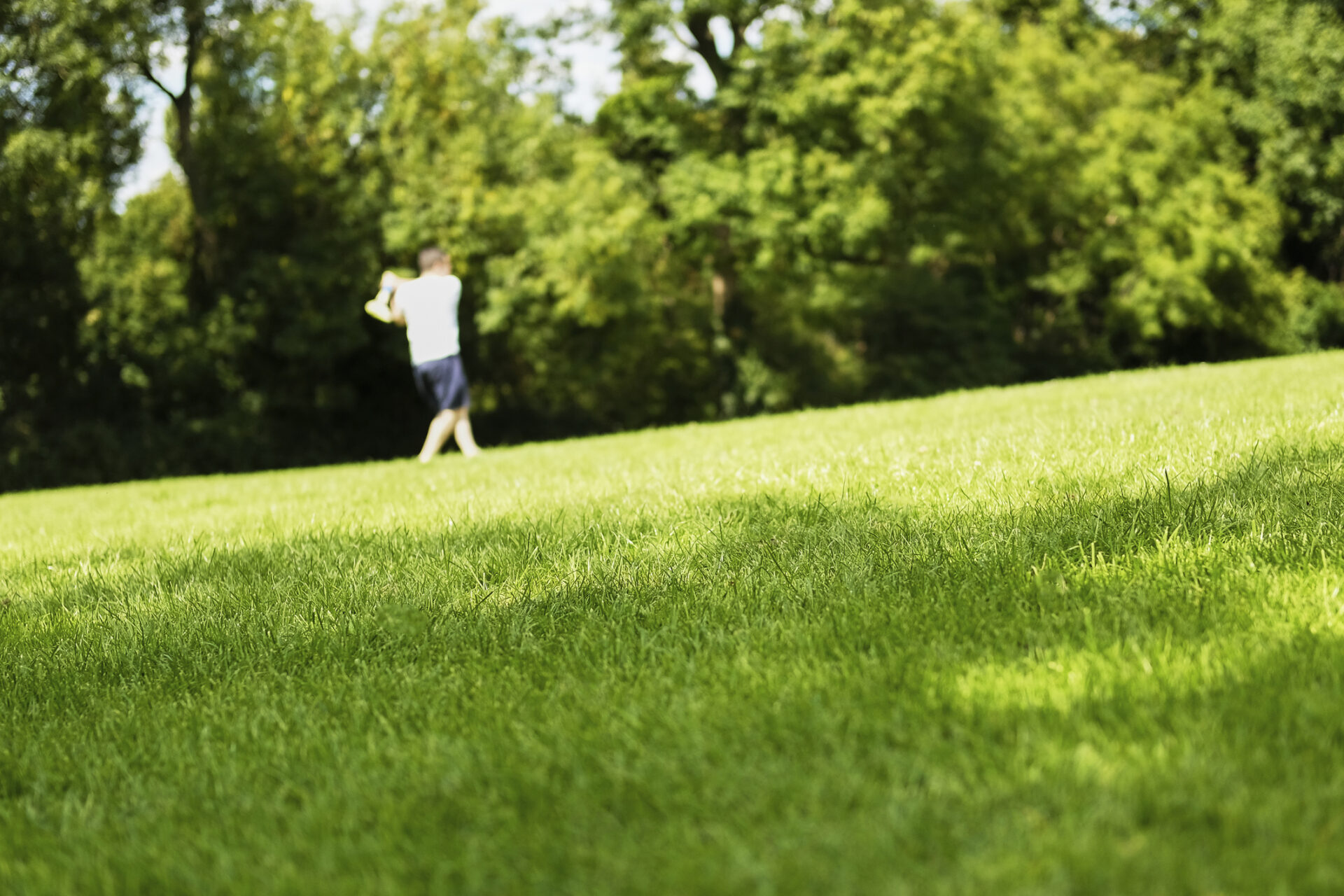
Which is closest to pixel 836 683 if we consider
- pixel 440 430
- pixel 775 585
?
pixel 775 585

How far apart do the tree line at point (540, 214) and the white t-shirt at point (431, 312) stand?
502 inches

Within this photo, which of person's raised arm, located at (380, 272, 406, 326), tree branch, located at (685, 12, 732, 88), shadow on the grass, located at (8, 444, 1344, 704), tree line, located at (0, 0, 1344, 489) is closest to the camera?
shadow on the grass, located at (8, 444, 1344, 704)

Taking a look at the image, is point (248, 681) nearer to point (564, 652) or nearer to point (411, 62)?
point (564, 652)

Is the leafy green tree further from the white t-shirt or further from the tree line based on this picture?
the white t-shirt

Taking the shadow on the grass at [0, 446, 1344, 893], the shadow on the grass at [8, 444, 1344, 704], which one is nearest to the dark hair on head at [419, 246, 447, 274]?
the shadow on the grass at [8, 444, 1344, 704]

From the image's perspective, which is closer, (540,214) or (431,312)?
(431,312)

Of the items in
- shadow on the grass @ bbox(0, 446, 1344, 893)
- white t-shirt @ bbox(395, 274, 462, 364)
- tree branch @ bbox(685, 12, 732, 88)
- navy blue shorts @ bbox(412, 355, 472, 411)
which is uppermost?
tree branch @ bbox(685, 12, 732, 88)

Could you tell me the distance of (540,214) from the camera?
2434 cm

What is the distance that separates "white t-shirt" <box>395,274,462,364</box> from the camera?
36.1ft

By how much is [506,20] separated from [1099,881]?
27545 mm

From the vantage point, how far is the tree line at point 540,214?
23.0m

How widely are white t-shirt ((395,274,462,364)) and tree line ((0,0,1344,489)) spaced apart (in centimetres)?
1276

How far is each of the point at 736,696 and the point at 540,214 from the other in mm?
22896

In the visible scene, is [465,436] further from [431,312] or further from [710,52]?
[710,52]
